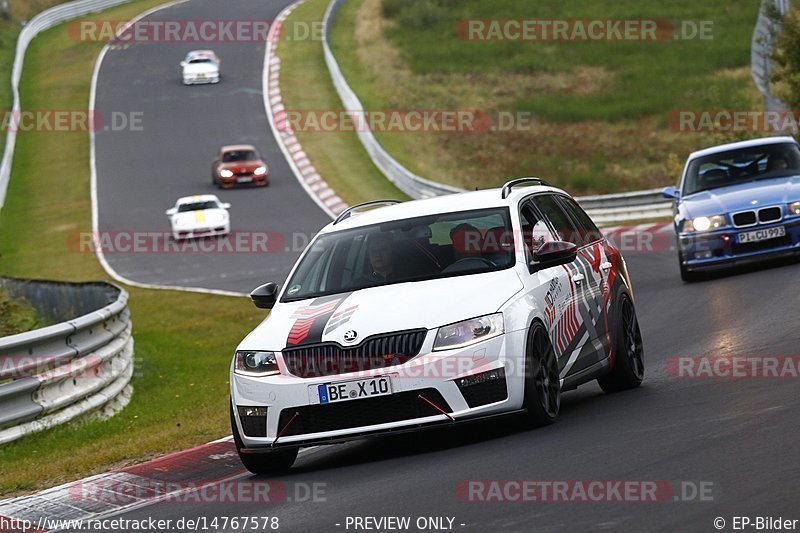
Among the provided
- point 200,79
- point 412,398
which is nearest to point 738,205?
point 412,398

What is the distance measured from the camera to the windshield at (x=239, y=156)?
42.0m

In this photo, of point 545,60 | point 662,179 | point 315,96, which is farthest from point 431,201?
point 545,60

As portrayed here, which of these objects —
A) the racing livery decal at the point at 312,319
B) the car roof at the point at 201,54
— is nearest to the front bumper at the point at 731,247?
the racing livery decal at the point at 312,319

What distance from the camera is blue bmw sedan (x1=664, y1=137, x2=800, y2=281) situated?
18219 millimetres

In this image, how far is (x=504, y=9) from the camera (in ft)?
217

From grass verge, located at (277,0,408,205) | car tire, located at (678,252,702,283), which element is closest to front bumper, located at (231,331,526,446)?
car tire, located at (678,252,702,283)

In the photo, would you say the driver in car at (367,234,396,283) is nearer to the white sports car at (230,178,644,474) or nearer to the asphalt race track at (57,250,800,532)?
the white sports car at (230,178,644,474)

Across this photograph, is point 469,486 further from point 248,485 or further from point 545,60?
point 545,60

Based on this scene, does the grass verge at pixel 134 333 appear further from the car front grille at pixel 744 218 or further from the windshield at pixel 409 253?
the car front grille at pixel 744 218

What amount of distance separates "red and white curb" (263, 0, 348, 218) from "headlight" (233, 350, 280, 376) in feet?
87.4

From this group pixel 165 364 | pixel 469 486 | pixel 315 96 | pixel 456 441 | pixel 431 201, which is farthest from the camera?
pixel 315 96

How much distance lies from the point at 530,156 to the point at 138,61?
25345 millimetres

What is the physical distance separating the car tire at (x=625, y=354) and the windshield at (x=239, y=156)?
3149 cm

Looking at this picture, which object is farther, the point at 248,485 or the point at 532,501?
the point at 248,485
